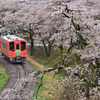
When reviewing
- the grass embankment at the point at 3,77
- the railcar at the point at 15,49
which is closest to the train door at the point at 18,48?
the railcar at the point at 15,49

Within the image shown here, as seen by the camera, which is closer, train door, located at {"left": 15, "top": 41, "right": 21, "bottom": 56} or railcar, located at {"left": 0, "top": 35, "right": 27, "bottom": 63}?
railcar, located at {"left": 0, "top": 35, "right": 27, "bottom": 63}

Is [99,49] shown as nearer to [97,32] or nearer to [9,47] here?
[97,32]

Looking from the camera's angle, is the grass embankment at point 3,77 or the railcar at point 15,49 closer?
the grass embankment at point 3,77

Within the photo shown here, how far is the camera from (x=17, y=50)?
14922 mm

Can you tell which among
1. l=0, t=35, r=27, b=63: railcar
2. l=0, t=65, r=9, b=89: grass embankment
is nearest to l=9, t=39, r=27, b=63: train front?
l=0, t=35, r=27, b=63: railcar

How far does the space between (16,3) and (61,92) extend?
1568 centimetres

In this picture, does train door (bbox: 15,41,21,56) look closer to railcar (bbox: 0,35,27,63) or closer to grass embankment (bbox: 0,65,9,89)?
railcar (bbox: 0,35,27,63)

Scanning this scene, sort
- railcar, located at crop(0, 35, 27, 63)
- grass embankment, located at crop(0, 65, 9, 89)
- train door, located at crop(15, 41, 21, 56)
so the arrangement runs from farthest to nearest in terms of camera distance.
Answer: train door, located at crop(15, 41, 21, 56)
railcar, located at crop(0, 35, 27, 63)
grass embankment, located at crop(0, 65, 9, 89)

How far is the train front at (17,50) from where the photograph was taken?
1462 centimetres

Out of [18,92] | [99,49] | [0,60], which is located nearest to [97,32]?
[99,49]

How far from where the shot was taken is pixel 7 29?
1953 centimetres

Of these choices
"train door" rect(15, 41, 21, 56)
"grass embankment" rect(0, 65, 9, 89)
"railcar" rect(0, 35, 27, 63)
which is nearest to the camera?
"grass embankment" rect(0, 65, 9, 89)

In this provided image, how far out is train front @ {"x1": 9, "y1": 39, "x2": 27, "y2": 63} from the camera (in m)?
14.6

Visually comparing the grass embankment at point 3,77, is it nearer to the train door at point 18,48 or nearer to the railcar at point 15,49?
the railcar at point 15,49
